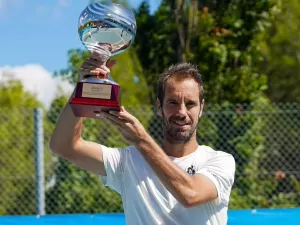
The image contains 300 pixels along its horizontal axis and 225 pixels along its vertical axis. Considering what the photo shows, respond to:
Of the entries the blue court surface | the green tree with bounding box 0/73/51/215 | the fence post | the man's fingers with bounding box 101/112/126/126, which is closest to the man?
the man's fingers with bounding box 101/112/126/126

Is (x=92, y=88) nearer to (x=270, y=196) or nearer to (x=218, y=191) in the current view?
(x=218, y=191)

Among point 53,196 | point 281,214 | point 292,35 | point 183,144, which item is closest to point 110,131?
point 53,196

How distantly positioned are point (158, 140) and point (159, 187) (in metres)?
3.75

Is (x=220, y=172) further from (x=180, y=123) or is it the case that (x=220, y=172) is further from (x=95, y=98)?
(x=95, y=98)

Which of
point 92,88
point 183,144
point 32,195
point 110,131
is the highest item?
point 92,88

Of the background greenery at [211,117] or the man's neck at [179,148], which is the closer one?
the man's neck at [179,148]

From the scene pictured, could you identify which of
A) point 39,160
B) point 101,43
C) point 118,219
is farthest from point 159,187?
point 39,160

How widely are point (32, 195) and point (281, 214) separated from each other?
8.52 ft

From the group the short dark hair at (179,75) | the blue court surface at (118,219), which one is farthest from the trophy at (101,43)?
the blue court surface at (118,219)

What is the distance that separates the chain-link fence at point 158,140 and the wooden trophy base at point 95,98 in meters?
3.63

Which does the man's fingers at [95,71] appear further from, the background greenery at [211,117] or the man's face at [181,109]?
the background greenery at [211,117]

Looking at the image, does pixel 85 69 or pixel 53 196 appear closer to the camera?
pixel 85 69

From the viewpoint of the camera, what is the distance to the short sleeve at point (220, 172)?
8.12ft

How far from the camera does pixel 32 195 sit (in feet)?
20.5
